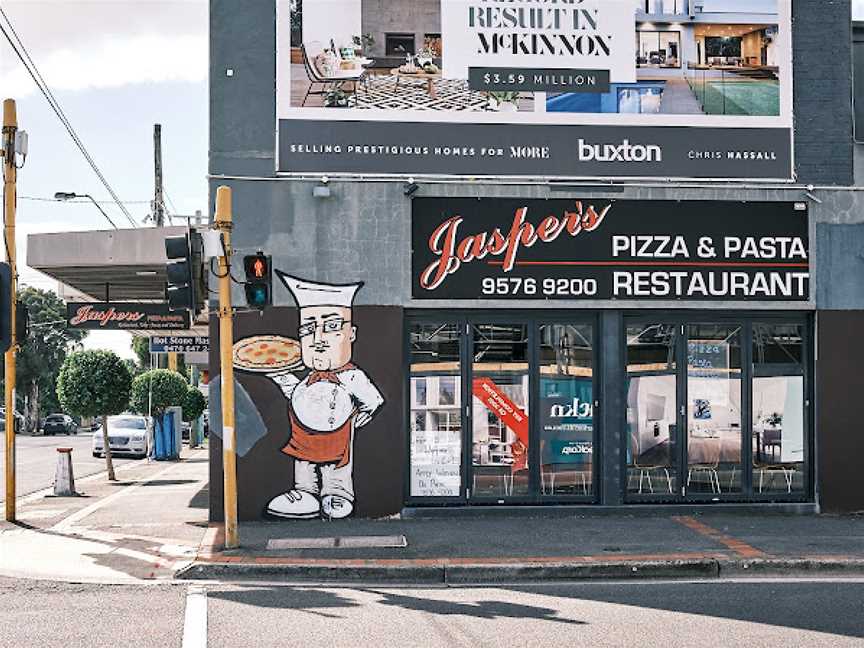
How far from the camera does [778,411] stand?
52.0 ft

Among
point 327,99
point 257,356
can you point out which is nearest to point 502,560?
point 257,356

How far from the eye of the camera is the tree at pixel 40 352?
78.2 meters

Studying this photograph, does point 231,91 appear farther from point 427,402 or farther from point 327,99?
point 427,402

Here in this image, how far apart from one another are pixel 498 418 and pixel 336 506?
247 centimetres

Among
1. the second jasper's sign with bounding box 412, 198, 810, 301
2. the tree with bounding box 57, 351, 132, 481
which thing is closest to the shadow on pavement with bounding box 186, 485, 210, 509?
the tree with bounding box 57, 351, 132, 481

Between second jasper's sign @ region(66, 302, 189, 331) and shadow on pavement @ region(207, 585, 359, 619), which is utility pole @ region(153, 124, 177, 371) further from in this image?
shadow on pavement @ region(207, 585, 359, 619)

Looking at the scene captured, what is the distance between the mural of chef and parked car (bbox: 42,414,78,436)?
65.1m

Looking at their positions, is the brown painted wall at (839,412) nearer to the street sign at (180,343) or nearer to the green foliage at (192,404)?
the street sign at (180,343)

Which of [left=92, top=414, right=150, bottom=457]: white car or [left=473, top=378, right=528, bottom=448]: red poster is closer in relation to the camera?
[left=473, top=378, right=528, bottom=448]: red poster

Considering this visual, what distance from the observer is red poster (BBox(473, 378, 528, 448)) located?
1540cm

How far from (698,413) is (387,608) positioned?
7109 mm

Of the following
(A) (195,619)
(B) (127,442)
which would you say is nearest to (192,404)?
(B) (127,442)

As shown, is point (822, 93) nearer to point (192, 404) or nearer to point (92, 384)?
point (92, 384)

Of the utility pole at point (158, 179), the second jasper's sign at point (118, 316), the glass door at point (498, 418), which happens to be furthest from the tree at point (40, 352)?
the glass door at point (498, 418)
